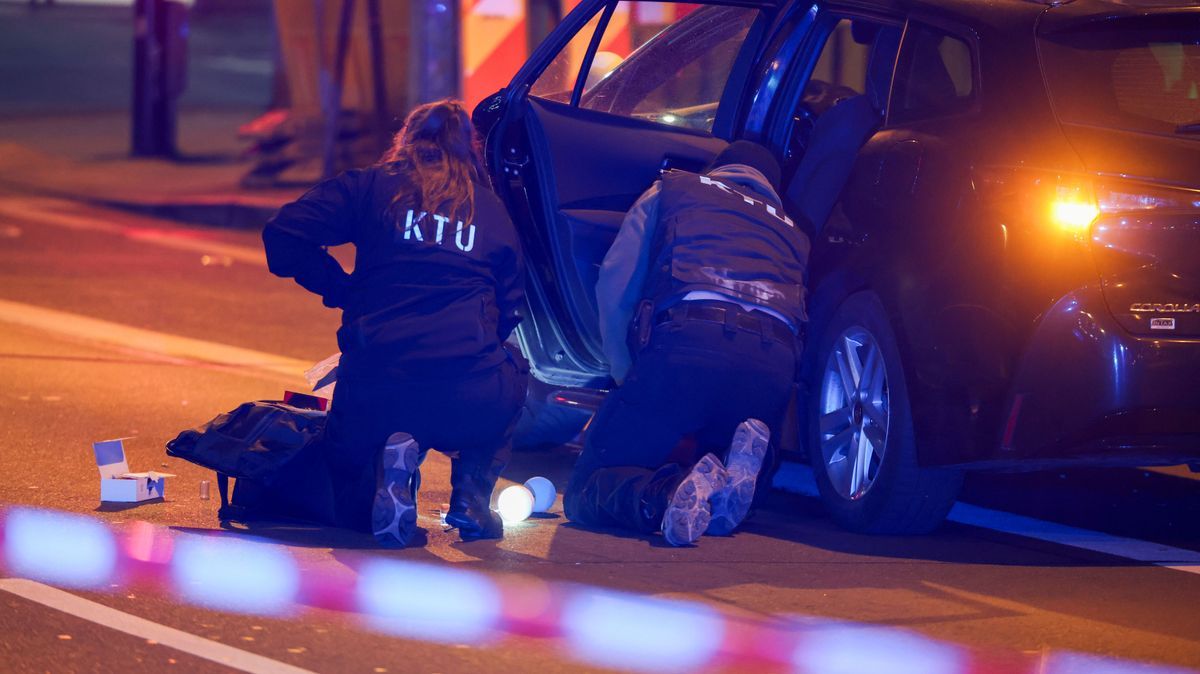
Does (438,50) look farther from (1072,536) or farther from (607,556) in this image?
(607,556)

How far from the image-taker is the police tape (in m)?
4.70

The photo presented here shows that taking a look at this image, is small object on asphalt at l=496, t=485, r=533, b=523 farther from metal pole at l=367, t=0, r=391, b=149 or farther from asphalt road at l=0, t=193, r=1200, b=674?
metal pole at l=367, t=0, r=391, b=149

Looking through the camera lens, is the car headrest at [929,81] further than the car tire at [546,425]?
No

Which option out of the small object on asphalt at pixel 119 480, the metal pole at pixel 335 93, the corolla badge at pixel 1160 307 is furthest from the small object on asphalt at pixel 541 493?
the metal pole at pixel 335 93

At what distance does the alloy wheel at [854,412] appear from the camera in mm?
6082

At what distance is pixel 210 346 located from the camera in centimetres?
978

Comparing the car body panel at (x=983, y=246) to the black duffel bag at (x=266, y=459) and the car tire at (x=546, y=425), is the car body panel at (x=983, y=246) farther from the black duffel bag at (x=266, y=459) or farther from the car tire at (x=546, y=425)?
the black duffel bag at (x=266, y=459)

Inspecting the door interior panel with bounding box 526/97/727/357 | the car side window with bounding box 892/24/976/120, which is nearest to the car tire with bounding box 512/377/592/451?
the door interior panel with bounding box 526/97/727/357

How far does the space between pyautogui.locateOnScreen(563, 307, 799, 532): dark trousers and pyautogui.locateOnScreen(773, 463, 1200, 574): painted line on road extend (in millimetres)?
953

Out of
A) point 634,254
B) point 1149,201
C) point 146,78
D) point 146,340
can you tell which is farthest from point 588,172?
point 146,78

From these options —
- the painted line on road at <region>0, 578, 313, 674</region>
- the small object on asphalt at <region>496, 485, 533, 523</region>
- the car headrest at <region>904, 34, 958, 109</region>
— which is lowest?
the painted line on road at <region>0, 578, 313, 674</region>

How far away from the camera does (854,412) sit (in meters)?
6.22

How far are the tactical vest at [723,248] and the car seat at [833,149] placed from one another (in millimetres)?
299

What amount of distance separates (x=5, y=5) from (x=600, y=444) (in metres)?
39.5
